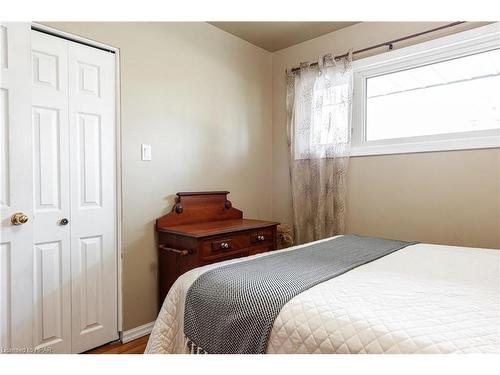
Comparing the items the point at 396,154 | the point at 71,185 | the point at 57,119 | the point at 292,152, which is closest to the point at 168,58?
the point at 57,119

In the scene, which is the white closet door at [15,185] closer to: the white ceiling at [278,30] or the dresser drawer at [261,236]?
the dresser drawer at [261,236]

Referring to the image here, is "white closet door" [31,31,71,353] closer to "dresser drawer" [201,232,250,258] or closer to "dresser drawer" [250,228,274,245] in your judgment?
"dresser drawer" [201,232,250,258]

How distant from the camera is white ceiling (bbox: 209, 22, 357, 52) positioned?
9.03 feet

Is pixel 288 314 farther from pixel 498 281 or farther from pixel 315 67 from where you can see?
pixel 315 67

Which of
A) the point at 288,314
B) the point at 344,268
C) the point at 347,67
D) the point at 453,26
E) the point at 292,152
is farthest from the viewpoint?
the point at 292,152

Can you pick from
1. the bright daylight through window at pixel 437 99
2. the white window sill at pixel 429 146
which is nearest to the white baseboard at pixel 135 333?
the white window sill at pixel 429 146

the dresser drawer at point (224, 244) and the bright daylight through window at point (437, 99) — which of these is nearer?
the dresser drawer at point (224, 244)

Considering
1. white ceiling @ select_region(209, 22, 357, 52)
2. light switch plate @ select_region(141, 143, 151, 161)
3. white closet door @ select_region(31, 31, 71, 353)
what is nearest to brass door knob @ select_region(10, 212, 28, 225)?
white closet door @ select_region(31, 31, 71, 353)

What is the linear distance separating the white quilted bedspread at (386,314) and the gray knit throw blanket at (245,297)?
45 millimetres

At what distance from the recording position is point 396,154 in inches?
99.4

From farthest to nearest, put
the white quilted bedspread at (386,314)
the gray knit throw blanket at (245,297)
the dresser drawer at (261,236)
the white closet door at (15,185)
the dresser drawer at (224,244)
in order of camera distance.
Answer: the dresser drawer at (261,236), the dresser drawer at (224,244), the white closet door at (15,185), the gray knit throw blanket at (245,297), the white quilted bedspread at (386,314)

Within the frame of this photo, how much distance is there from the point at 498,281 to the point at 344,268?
1.85 feet

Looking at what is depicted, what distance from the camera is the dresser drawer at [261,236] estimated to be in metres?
2.46

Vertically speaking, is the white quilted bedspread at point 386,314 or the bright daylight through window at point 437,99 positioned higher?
the bright daylight through window at point 437,99
